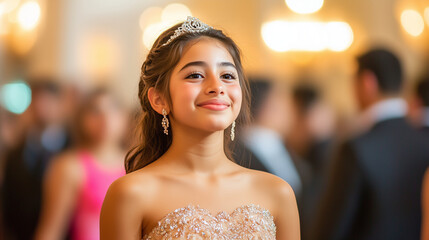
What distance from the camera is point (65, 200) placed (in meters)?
4.53

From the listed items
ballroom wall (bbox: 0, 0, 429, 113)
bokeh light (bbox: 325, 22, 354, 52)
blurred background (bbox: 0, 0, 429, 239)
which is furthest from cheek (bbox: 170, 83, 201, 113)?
bokeh light (bbox: 325, 22, 354, 52)

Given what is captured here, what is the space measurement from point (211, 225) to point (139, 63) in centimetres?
160

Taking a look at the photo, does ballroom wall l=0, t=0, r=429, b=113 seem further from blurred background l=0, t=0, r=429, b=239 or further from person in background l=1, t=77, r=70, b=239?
person in background l=1, t=77, r=70, b=239

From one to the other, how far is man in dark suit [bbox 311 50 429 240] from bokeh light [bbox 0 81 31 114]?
13.5 metres

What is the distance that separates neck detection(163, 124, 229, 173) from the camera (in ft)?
6.78

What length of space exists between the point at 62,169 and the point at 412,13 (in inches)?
249

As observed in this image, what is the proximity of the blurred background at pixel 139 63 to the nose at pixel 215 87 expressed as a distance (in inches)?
39.8

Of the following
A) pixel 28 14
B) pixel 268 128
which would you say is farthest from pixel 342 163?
pixel 28 14

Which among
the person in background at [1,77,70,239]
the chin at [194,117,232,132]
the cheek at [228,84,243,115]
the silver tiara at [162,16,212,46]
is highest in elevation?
the silver tiara at [162,16,212,46]

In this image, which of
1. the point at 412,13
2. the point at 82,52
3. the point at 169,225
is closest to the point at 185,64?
the point at 169,225

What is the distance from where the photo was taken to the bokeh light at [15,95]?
16484 millimetres

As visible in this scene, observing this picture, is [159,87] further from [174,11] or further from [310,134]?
[174,11]

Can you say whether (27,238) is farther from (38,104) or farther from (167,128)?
(167,128)

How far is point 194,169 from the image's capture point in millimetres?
2086
